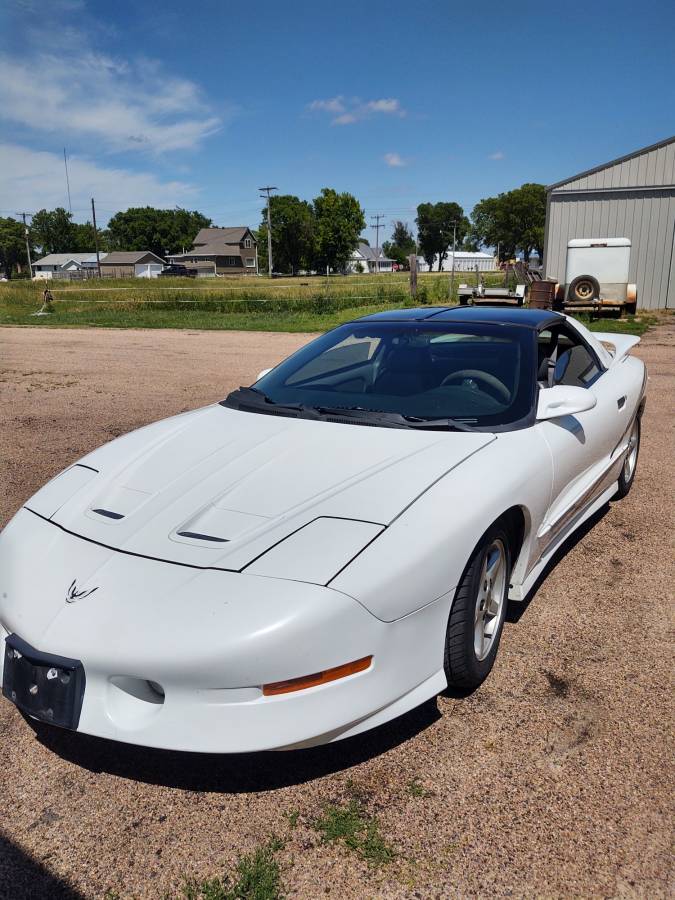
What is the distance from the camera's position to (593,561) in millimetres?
3893

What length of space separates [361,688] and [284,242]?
106485 millimetres

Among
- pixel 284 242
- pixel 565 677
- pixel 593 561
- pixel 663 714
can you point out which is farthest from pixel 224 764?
pixel 284 242

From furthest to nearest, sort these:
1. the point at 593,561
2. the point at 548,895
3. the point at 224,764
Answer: the point at 593,561
the point at 224,764
the point at 548,895

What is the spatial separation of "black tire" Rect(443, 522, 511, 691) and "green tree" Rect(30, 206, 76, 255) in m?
153

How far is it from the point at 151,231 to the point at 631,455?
450ft

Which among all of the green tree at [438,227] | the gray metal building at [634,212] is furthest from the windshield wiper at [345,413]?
the green tree at [438,227]

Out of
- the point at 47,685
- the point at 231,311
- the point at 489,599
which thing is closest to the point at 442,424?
the point at 489,599

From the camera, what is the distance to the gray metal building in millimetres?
20531

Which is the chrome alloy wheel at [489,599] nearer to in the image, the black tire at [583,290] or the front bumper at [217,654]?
the front bumper at [217,654]

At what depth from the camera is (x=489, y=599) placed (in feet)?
8.81

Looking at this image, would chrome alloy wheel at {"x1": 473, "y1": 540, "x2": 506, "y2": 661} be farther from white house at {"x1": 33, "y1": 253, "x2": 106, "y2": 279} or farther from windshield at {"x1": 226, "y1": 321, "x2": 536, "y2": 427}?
white house at {"x1": 33, "y1": 253, "x2": 106, "y2": 279}

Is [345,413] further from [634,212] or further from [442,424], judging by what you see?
[634,212]

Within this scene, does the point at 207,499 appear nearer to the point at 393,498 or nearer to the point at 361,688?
the point at 393,498

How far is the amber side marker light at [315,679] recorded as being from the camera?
1.90m
